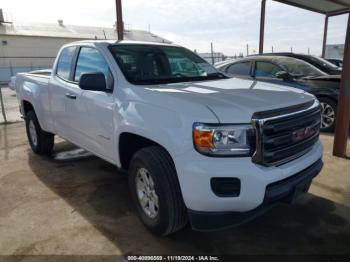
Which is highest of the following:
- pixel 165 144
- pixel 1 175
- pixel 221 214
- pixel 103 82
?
pixel 103 82

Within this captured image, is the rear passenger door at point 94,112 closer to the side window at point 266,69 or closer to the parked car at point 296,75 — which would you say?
the parked car at point 296,75

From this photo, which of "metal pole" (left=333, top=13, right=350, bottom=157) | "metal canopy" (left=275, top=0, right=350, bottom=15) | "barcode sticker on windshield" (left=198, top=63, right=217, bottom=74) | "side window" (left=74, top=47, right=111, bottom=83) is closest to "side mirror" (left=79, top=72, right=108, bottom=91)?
"side window" (left=74, top=47, right=111, bottom=83)

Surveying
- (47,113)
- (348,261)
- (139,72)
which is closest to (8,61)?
(47,113)

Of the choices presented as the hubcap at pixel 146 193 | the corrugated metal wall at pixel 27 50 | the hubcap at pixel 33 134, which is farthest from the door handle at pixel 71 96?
the corrugated metal wall at pixel 27 50

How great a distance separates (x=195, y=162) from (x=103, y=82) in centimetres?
142

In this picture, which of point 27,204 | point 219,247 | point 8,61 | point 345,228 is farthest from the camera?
point 8,61

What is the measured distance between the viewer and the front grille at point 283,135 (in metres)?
2.47

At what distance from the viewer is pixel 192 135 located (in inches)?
97.3

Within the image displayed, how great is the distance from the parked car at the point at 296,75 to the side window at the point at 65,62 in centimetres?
313

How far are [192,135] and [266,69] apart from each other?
5443 mm

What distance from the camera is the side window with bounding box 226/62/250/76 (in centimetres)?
769

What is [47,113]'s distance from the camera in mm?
4961

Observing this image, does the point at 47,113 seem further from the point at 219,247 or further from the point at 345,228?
the point at 345,228

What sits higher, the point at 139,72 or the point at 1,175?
the point at 139,72
